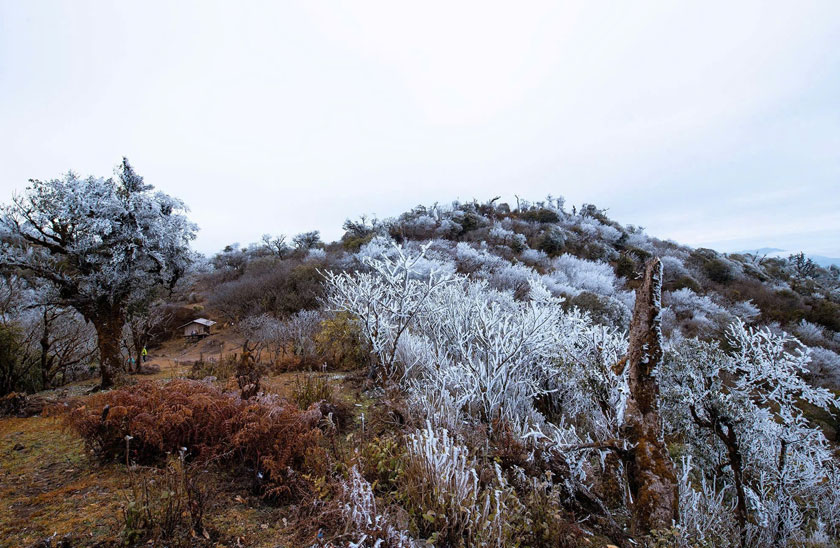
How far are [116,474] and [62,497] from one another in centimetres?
38

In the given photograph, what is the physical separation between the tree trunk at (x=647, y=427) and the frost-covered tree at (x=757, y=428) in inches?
44.4

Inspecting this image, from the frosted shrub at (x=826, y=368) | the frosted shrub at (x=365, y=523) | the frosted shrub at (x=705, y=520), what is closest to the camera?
the frosted shrub at (x=365, y=523)

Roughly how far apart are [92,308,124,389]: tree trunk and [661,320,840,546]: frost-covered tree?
810 cm

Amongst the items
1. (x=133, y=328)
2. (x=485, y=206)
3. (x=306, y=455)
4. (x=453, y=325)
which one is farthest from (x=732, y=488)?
(x=485, y=206)

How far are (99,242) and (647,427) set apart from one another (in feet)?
24.8

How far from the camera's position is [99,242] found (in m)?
5.77

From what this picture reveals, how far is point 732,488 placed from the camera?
3.41 m

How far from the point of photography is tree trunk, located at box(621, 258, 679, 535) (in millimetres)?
2250

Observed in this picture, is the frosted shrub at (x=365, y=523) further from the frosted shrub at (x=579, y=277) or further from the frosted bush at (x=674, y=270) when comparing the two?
the frosted bush at (x=674, y=270)

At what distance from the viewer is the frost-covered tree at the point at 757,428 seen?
117 inches

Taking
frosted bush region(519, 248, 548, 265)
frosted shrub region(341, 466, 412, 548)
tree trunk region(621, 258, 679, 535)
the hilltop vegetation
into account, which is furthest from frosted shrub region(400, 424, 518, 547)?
frosted bush region(519, 248, 548, 265)

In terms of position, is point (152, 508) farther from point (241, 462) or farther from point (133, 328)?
point (133, 328)

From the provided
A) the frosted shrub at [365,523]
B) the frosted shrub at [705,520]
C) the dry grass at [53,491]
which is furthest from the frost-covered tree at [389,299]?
the frosted shrub at [705,520]

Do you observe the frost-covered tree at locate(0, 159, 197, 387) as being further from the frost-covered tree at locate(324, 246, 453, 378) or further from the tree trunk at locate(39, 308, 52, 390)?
the frost-covered tree at locate(324, 246, 453, 378)
